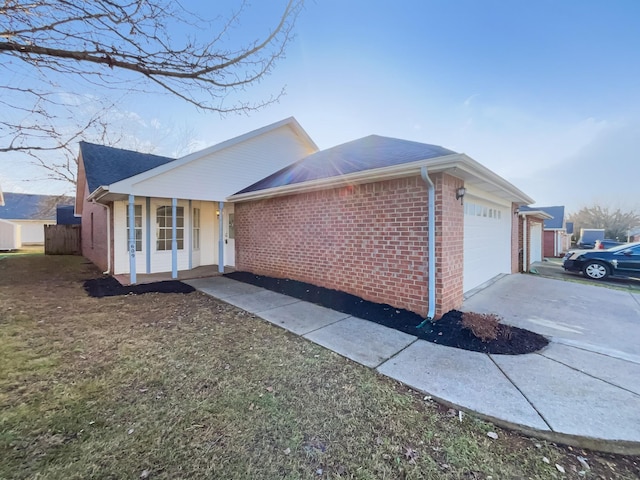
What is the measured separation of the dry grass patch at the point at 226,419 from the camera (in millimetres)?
1936

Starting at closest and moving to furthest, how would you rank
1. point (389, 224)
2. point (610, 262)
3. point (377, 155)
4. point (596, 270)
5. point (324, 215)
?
point (389, 224) < point (377, 155) < point (324, 215) < point (610, 262) < point (596, 270)

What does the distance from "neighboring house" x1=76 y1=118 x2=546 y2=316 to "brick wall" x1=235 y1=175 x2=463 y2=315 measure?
0.02 metres

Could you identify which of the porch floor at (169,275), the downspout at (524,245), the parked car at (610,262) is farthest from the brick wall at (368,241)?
the parked car at (610,262)

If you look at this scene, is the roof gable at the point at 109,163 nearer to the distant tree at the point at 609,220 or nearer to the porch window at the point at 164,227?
the porch window at the point at 164,227

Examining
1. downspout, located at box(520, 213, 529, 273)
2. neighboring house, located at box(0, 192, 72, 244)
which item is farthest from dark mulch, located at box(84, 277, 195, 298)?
neighboring house, located at box(0, 192, 72, 244)

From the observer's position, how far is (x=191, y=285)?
7.83 metres

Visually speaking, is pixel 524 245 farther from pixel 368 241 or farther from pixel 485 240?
pixel 368 241

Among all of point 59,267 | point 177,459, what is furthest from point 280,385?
point 59,267

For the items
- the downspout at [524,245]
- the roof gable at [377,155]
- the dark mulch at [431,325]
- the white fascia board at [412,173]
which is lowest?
the dark mulch at [431,325]

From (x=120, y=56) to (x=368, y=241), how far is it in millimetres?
4873

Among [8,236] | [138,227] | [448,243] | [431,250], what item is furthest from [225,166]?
[8,236]

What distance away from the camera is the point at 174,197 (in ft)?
27.6

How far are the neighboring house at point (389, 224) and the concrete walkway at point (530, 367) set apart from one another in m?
1.05

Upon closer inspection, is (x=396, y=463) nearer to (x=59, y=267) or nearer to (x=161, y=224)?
(x=161, y=224)
